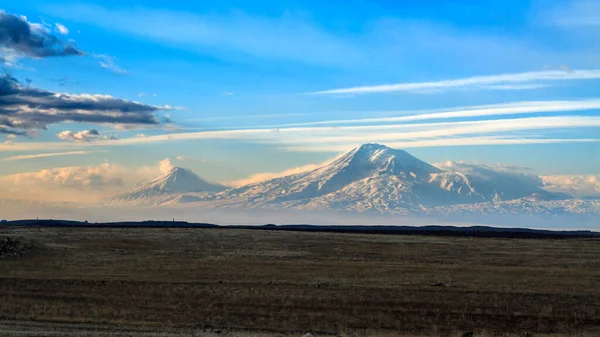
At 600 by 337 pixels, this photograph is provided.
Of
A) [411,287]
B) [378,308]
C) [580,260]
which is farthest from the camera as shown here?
[580,260]

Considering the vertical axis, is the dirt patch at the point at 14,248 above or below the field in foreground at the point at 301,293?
above

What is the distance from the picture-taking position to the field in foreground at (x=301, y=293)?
29891 mm

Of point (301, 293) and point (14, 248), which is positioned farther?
point (14, 248)

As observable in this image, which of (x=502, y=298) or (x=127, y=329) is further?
(x=502, y=298)

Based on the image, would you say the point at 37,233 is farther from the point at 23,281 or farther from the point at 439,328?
the point at 439,328

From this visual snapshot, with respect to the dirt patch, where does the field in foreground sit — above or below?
below

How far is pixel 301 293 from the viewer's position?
38.1 m

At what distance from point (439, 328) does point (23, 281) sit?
98.7 feet

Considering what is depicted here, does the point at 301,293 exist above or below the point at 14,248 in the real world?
below

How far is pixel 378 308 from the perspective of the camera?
3350cm

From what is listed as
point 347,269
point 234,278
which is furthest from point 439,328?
A: point 347,269

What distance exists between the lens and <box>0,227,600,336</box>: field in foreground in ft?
98.1

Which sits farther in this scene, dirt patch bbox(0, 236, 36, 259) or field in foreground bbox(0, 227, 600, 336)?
dirt patch bbox(0, 236, 36, 259)

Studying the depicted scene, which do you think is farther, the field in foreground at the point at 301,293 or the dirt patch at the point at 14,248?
the dirt patch at the point at 14,248
